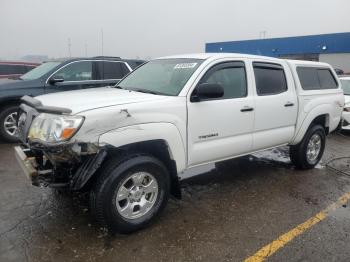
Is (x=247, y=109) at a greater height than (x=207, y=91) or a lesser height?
lesser

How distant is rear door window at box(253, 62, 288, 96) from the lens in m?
4.82

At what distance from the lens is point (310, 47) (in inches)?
1212

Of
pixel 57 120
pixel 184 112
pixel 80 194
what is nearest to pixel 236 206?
pixel 184 112

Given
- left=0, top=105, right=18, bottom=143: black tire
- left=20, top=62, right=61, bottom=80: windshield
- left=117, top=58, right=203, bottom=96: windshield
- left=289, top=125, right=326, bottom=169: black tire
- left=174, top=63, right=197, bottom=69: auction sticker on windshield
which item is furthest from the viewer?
left=20, top=62, right=61, bottom=80: windshield

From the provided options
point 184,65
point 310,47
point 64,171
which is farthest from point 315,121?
point 310,47

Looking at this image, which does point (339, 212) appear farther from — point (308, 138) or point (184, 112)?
point (184, 112)

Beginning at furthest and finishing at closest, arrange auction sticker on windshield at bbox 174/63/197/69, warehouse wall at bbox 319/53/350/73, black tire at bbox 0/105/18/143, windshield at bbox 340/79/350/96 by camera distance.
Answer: warehouse wall at bbox 319/53/350/73, windshield at bbox 340/79/350/96, black tire at bbox 0/105/18/143, auction sticker on windshield at bbox 174/63/197/69

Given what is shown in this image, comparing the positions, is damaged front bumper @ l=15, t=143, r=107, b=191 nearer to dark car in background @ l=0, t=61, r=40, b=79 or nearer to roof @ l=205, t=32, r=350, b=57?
dark car in background @ l=0, t=61, r=40, b=79

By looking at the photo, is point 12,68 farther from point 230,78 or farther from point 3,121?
point 230,78

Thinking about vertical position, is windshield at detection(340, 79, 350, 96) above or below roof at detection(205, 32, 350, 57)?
below

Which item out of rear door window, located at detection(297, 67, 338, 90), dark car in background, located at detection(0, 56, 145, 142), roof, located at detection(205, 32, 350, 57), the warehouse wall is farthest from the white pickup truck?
roof, located at detection(205, 32, 350, 57)

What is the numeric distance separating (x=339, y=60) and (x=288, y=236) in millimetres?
29344

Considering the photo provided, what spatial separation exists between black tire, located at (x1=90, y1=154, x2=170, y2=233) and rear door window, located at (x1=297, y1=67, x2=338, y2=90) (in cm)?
317

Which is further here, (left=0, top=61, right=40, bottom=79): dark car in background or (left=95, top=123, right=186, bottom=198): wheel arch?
(left=0, top=61, right=40, bottom=79): dark car in background
